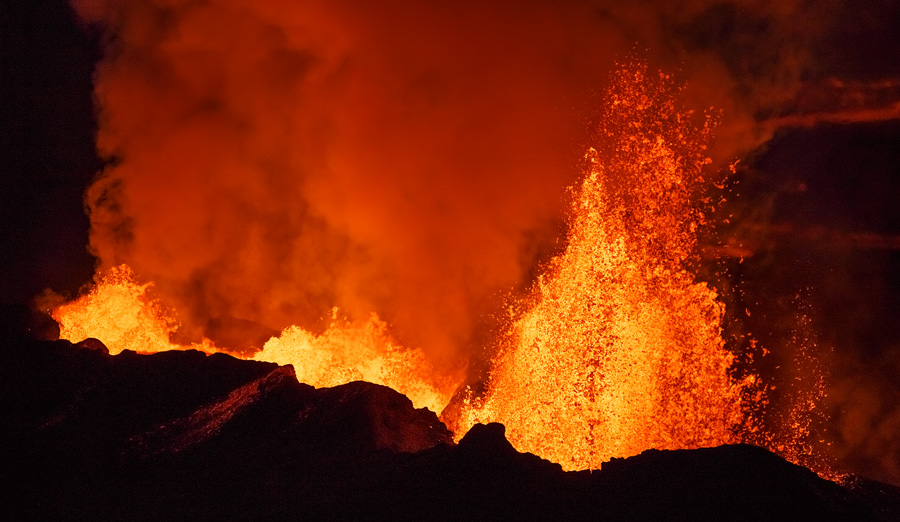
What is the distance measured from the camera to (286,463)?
25.3 ft

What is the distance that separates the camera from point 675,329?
13.6m

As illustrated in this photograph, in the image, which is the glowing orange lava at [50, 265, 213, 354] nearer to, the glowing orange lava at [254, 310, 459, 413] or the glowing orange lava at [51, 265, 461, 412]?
the glowing orange lava at [51, 265, 461, 412]

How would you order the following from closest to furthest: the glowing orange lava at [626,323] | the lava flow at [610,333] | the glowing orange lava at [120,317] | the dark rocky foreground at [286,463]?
the dark rocky foreground at [286,463], the glowing orange lava at [626,323], the lava flow at [610,333], the glowing orange lava at [120,317]

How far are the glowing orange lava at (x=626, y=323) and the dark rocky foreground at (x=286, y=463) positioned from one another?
425cm

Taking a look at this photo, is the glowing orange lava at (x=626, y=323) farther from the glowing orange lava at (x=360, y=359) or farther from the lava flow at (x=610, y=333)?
the glowing orange lava at (x=360, y=359)

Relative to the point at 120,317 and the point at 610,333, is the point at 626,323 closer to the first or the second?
the point at 610,333

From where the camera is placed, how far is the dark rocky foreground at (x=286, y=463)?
6.39 m

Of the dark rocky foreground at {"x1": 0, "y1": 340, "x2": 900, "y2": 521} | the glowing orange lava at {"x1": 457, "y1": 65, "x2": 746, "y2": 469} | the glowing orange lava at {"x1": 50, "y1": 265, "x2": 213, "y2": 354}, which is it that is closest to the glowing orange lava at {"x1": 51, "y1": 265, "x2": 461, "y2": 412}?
the glowing orange lava at {"x1": 50, "y1": 265, "x2": 213, "y2": 354}

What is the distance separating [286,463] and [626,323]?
8222 mm

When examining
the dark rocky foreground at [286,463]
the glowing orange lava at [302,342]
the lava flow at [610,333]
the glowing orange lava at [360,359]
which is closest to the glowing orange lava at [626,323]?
the lava flow at [610,333]

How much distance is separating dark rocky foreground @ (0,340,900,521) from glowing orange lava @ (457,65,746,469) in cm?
425

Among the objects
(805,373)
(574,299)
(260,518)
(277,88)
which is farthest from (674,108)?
(260,518)

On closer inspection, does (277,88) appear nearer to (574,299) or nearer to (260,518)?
(574,299)

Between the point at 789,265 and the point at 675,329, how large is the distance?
9.51 ft
